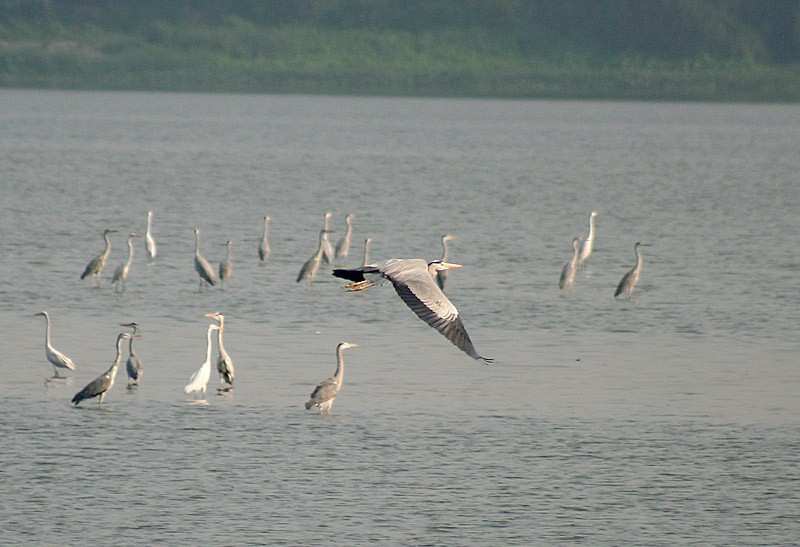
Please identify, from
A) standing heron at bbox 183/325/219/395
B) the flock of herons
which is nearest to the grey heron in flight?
the flock of herons

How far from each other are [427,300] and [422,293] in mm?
198

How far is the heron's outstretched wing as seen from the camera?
13.7 meters

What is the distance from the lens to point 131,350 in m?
21.2

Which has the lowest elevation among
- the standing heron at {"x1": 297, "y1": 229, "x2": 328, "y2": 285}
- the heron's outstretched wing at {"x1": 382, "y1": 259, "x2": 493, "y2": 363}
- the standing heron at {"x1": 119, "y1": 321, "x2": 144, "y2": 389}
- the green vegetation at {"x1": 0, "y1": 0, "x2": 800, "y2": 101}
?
the green vegetation at {"x1": 0, "y1": 0, "x2": 800, "y2": 101}

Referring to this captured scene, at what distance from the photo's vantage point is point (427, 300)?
47.8ft

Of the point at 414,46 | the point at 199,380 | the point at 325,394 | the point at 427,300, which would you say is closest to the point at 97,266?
the point at 199,380

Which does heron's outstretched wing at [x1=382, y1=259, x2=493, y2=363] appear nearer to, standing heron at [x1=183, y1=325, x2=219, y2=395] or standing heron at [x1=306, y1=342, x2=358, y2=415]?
standing heron at [x1=306, y1=342, x2=358, y2=415]

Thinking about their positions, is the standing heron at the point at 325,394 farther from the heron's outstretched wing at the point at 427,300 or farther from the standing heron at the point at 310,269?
the standing heron at the point at 310,269

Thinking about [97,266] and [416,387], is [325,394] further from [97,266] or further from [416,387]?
[97,266]

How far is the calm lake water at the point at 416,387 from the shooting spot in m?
16.3

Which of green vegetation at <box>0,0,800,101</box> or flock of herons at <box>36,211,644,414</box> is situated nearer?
flock of herons at <box>36,211,644,414</box>

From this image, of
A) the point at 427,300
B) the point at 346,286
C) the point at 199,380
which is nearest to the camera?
the point at 427,300

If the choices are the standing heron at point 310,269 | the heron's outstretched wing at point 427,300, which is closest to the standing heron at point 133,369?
the heron's outstretched wing at point 427,300

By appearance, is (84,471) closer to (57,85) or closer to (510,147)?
(510,147)
